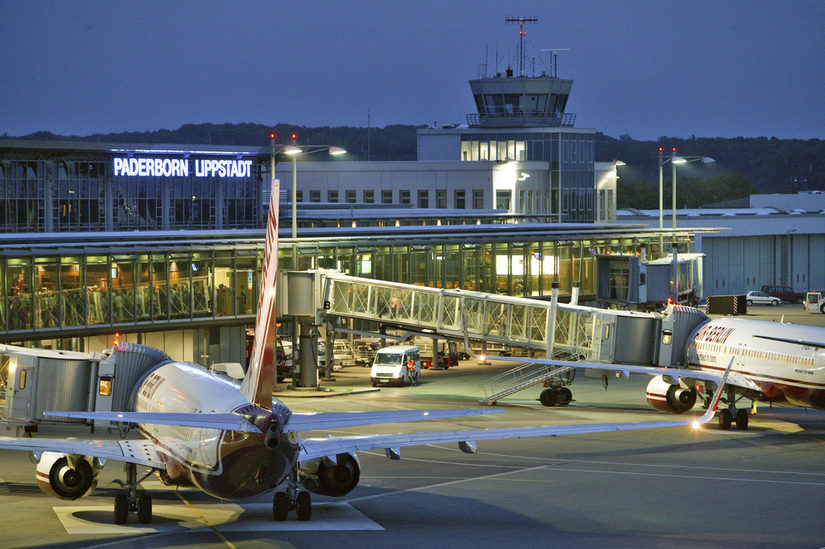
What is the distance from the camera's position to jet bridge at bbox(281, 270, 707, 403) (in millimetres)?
58031

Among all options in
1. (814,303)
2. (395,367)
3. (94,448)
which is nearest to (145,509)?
(94,448)

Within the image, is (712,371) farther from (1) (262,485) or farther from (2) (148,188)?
(2) (148,188)

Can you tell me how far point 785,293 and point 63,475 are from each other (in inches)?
4376

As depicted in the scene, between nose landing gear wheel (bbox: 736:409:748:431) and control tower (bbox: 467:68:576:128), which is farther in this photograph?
control tower (bbox: 467:68:576:128)

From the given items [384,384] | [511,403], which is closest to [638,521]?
[511,403]

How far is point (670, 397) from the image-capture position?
179 ft

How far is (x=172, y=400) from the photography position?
117 feet

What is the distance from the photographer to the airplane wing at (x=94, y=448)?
30531mm

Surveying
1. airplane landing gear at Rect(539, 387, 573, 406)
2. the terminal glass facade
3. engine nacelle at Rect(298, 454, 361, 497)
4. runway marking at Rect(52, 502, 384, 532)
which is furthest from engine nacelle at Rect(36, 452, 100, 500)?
airplane landing gear at Rect(539, 387, 573, 406)

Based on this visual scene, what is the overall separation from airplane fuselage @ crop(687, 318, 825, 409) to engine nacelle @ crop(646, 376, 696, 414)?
72.0 inches

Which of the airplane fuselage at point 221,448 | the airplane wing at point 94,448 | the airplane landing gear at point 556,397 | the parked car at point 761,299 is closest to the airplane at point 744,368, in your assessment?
the airplane landing gear at point 556,397

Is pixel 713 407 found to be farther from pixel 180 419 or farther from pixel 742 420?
pixel 180 419

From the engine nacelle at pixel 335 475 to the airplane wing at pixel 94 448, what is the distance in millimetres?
4176

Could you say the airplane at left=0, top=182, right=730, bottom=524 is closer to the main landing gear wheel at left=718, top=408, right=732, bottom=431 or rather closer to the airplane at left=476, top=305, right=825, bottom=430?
the airplane at left=476, top=305, right=825, bottom=430
